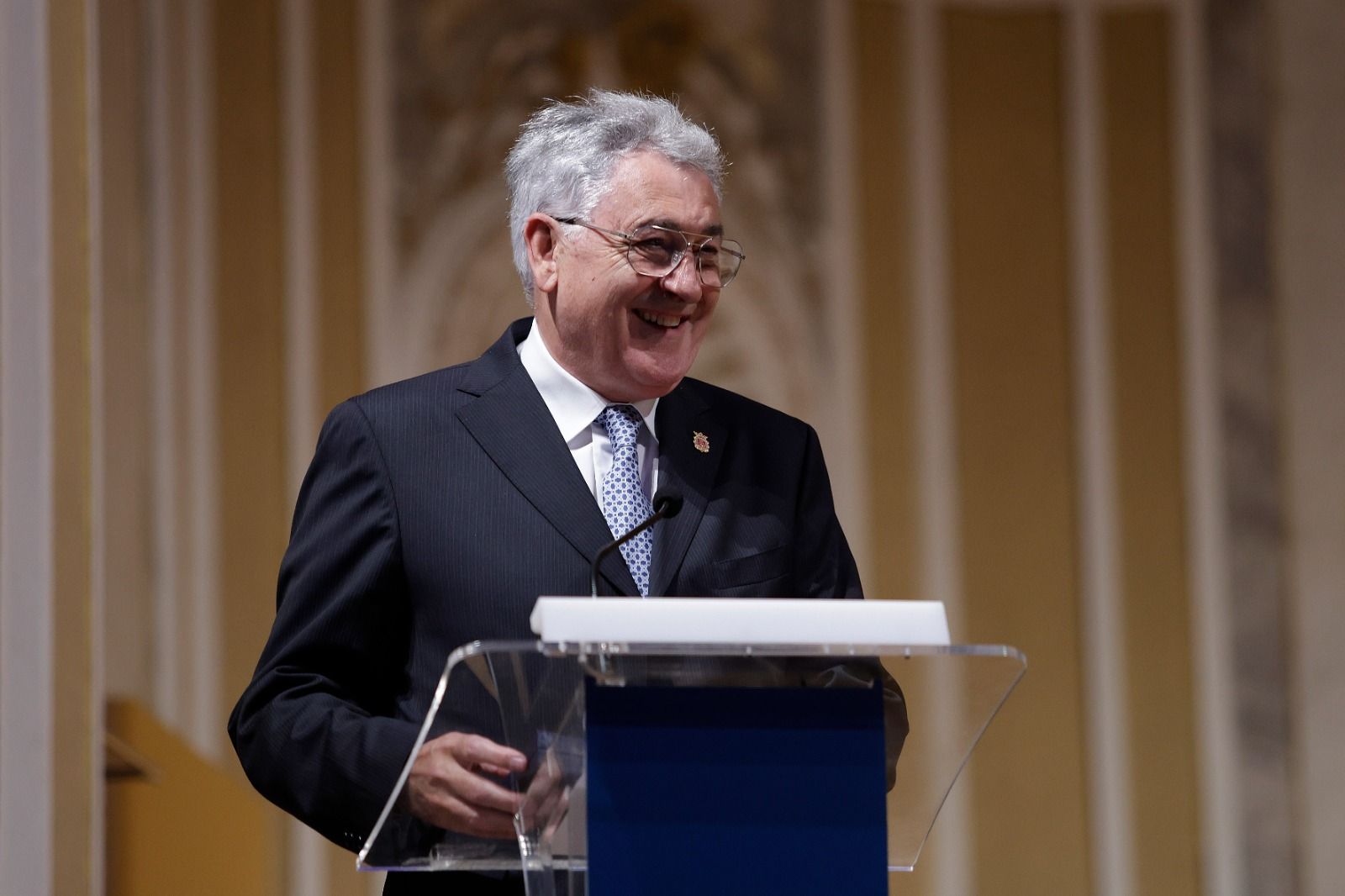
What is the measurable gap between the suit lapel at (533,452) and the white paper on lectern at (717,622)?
0.51 metres

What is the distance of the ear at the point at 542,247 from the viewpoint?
7.42 feet

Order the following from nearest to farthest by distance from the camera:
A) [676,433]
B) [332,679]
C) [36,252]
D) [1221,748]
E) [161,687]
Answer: [332,679], [676,433], [36,252], [161,687], [1221,748]

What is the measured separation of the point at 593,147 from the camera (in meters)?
2.23

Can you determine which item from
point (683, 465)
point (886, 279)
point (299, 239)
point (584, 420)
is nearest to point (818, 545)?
point (683, 465)

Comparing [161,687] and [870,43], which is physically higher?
[870,43]

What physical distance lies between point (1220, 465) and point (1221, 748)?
0.89m

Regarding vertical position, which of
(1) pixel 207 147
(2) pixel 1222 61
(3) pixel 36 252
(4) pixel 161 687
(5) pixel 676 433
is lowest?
(4) pixel 161 687

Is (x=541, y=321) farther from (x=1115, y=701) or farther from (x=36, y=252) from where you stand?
(x=1115, y=701)

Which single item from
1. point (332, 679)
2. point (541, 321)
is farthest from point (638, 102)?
point (332, 679)

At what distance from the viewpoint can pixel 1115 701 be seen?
523 centimetres

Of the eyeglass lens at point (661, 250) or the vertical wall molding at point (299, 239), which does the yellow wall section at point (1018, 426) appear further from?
the eyeglass lens at point (661, 250)

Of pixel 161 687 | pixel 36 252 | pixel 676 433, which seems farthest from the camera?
pixel 161 687

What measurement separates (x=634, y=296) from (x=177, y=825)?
2517 mm

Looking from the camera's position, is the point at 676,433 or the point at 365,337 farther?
the point at 365,337
